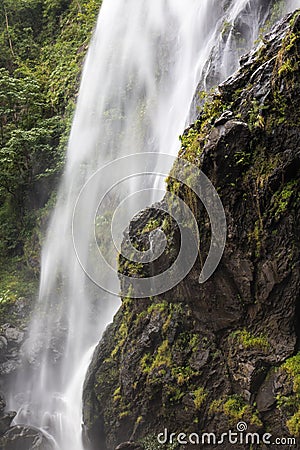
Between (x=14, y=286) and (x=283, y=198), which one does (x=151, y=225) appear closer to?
(x=283, y=198)

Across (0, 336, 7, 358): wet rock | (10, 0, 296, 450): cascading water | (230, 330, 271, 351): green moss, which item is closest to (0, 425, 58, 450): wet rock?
(10, 0, 296, 450): cascading water

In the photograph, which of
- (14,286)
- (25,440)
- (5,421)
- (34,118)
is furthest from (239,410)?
(34,118)

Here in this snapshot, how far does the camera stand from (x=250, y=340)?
438cm

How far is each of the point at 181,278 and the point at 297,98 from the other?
2.36 meters

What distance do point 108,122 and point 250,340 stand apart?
23.5ft

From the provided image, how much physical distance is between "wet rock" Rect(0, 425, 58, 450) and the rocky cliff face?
75.8 inches

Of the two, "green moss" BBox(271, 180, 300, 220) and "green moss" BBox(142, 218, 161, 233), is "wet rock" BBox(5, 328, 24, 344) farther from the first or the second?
"green moss" BBox(271, 180, 300, 220)

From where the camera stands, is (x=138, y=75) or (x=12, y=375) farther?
(x=138, y=75)

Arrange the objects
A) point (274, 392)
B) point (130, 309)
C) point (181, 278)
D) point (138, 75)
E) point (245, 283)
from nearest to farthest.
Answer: point (274, 392) < point (245, 283) < point (181, 278) < point (130, 309) < point (138, 75)

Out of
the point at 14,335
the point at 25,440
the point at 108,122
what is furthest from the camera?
the point at 108,122

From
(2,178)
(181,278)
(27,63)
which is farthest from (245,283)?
(27,63)

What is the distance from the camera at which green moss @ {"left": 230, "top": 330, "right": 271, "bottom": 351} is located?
169 inches

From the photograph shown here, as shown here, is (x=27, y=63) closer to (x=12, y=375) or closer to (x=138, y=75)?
(x=138, y=75)

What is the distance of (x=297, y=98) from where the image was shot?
13.6 ft
